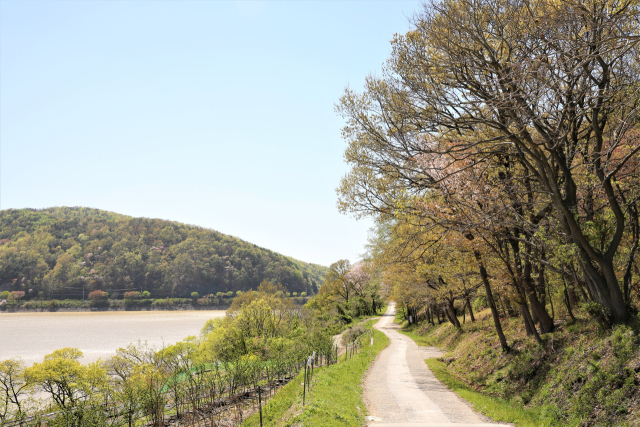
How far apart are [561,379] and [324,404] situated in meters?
6.01

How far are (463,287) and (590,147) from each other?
10.4m

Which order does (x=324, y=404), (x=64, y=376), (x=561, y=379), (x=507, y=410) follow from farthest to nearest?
(x=64, y=376) → (x=507, y=410) → (x=561, y=379) → (x=324, y=404)

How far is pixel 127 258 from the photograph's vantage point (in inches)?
5177

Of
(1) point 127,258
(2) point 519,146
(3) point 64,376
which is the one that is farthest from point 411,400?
(1) point 127,258

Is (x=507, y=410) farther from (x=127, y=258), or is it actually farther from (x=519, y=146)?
A: (x=127, y=258)

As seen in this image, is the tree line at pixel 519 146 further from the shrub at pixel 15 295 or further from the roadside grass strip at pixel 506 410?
the shrub at pixel 15 295

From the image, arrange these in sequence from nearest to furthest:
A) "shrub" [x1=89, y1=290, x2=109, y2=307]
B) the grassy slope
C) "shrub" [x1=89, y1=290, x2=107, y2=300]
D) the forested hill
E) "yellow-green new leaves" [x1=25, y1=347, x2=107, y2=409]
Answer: the grassy slope → "yellow-green new leaves" [x1=25, y1=347, x2=107, y2=409] → "shrub" [x1=89, y1=290, x2=109, y2=307] → "shrub" [x1=89, y1=290, x2=107, y2=300] → the forested hill

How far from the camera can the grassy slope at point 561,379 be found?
7109mm

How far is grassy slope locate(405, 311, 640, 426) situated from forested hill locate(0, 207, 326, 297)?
13179 cm

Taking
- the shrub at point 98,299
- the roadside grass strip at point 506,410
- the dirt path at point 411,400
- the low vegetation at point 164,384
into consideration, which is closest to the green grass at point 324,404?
the low vegetation at point 164,384

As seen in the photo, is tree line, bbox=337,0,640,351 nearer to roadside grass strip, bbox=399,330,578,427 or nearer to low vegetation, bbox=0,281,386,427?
roadside grass strip, bbox=399,330,578,427

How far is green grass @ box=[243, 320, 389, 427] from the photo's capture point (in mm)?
8219

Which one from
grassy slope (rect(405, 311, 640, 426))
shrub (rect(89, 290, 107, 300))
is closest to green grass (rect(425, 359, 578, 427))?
grassy slope (rect(405, 311, 640, 426))

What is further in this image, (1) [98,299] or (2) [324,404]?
(1) [98,299]
